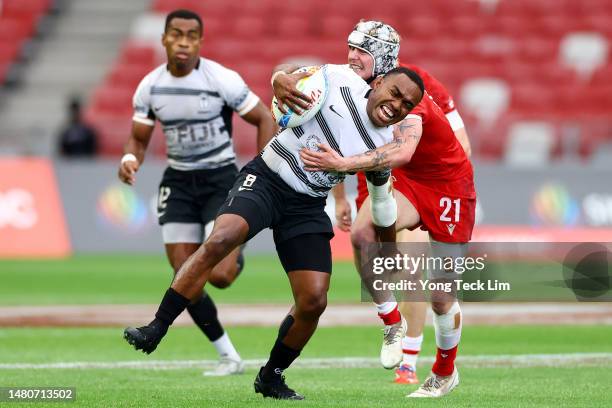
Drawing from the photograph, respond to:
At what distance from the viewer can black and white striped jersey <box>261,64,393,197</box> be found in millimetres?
8664

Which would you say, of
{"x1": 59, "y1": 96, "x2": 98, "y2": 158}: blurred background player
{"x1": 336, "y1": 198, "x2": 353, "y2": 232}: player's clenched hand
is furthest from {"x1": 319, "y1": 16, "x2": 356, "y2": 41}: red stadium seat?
{"x1": 336, "y1": 198, "x2": 353, "y2": 232}: player's clenched hand

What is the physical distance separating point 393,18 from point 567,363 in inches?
784

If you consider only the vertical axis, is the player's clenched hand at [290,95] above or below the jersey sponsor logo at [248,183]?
above

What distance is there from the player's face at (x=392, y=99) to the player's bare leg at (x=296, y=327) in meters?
1.12

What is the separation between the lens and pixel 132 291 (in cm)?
1884

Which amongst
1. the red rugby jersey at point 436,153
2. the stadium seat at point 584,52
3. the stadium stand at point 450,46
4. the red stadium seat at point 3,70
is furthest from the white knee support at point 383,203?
the red stadium seat at point 3,70

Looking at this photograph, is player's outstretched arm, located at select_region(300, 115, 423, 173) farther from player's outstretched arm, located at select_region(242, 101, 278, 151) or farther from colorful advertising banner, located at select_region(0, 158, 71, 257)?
colorful advertising banner, located at select_region(0, 158, 71, 257)

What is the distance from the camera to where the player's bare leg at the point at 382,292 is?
31.2 feet

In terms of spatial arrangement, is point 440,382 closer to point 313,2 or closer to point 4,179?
point 4,179

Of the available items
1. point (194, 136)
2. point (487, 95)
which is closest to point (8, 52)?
point (487, 95)

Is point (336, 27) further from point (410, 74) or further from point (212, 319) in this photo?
point (410, 74)

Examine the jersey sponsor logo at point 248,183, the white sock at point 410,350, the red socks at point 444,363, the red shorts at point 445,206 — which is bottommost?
the white sock at point 410,350

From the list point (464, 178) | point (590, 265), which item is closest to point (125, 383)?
point (464, 178)

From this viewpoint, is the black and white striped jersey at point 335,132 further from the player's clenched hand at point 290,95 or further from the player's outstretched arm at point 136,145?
the player's outstretched arm at point 136,145
